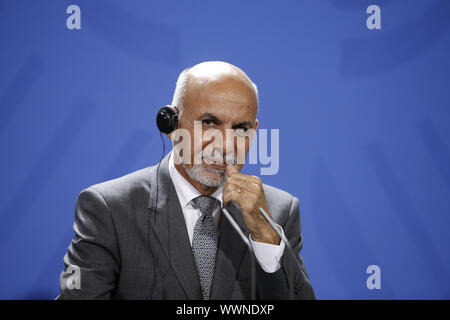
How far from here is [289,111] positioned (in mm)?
1976

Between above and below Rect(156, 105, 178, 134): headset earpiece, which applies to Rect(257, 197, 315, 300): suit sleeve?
below

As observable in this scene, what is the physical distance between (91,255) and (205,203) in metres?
0.39

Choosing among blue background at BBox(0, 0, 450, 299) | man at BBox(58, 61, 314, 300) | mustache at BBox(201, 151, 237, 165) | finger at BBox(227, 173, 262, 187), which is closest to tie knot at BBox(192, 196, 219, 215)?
man at BBox(58, 61, 314, 300)

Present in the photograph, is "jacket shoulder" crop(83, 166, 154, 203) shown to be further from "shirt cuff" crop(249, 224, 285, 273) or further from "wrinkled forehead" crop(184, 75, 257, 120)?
"shirt cuff" crop(249, 224, 285, 273)

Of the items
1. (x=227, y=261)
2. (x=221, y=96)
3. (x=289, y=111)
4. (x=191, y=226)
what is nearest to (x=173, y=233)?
(x=191, y=226)

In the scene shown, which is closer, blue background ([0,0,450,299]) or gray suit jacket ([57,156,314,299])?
gray suit jacket ([57,156,314,299])

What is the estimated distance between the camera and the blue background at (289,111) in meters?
1.83

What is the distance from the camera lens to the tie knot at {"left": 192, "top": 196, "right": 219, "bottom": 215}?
4.52 ft

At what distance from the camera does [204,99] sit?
1354 millimetres

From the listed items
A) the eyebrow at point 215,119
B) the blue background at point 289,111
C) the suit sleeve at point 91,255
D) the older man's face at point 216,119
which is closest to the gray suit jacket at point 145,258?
the suit sleeve at point 91,255

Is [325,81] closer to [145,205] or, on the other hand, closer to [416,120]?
[416,120]

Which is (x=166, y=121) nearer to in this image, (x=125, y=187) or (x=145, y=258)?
(x=125, y=187)

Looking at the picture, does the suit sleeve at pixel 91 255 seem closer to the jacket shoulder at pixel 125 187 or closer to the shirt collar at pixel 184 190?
the jacket shoulder at pixel 125 187
